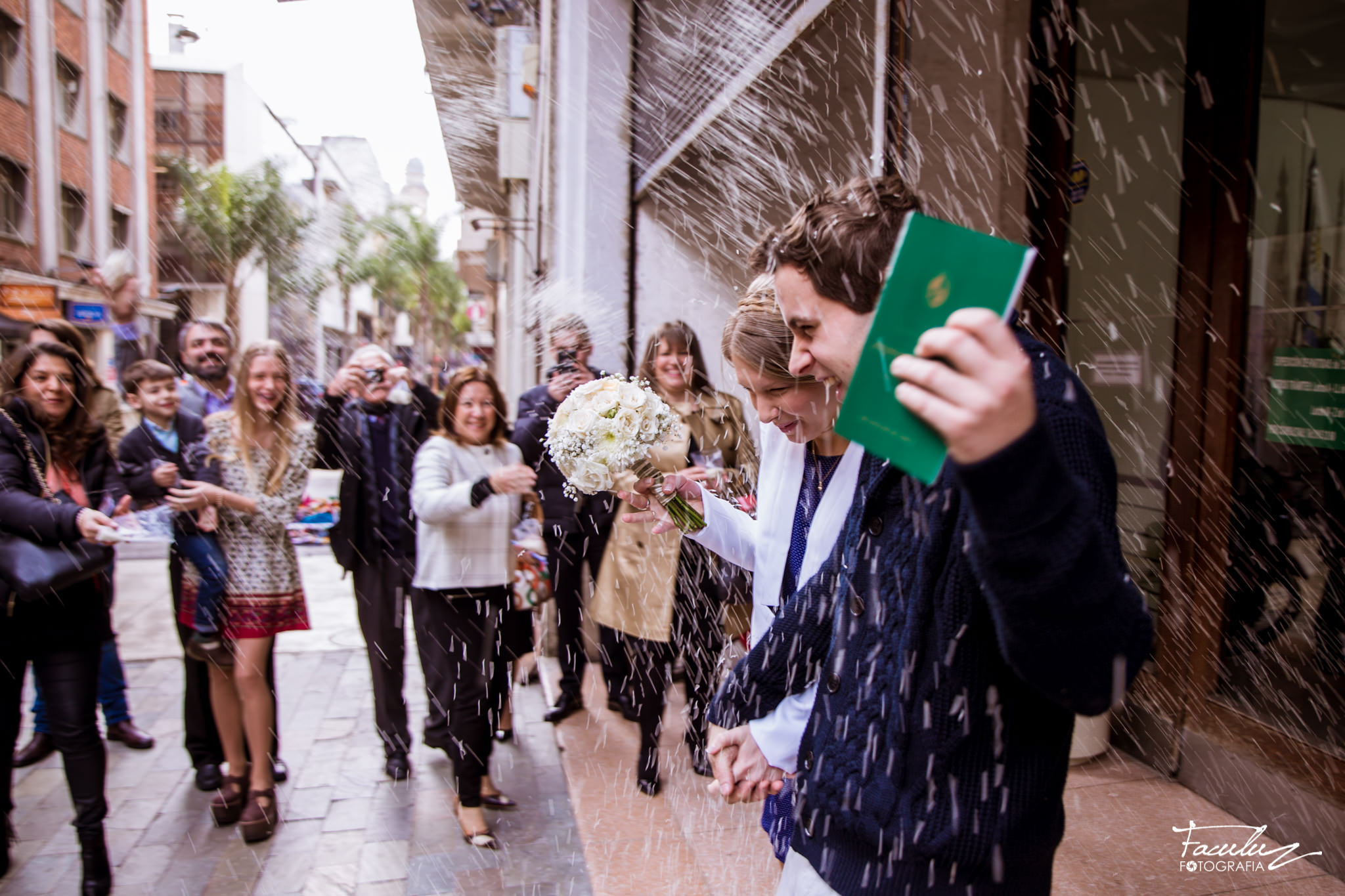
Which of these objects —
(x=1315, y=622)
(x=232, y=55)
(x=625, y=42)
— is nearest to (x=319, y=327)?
(x=232, y=55)

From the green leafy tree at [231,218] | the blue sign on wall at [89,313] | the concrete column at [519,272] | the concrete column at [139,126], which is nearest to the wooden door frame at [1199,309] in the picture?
the concrete column at [519,272]

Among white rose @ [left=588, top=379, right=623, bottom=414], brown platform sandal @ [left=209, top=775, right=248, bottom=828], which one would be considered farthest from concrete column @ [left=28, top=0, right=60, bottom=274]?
white rose @ [left=588, top=379, right=623, bottom=414]

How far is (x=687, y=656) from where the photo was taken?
509cm

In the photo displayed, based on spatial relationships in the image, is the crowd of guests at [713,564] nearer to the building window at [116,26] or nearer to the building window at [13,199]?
the building window at [13,199]

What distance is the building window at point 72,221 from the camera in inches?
1019

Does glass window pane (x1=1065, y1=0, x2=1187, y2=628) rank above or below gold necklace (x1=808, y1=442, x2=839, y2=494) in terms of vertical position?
above

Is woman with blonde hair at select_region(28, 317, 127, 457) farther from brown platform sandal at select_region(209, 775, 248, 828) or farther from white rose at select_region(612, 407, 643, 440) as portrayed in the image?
white rose at select_region(612, 407, 643, 440)

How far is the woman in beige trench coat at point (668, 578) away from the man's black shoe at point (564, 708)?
896mm

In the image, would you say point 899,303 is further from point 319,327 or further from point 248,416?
point 319,327

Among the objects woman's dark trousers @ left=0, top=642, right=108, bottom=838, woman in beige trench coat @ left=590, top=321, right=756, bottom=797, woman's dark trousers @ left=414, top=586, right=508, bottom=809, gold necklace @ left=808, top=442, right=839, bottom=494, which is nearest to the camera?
gold necklace @ left=808, top=442, right=839, bottom=494

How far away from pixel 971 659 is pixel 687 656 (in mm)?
4055

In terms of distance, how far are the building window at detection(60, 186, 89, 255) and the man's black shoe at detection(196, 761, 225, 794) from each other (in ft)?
87.9

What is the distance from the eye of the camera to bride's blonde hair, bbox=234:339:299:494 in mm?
4348

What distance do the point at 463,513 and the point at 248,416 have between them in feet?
4.08
